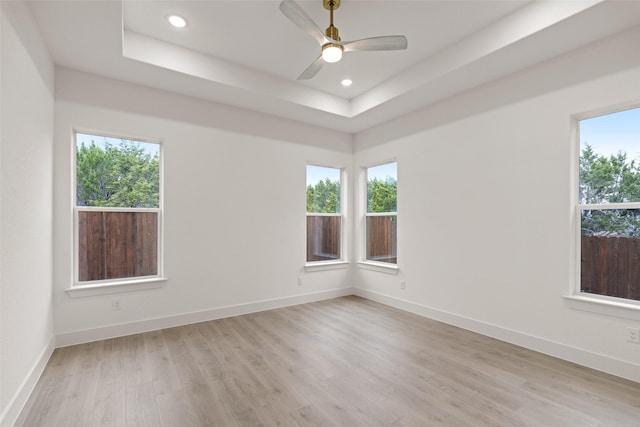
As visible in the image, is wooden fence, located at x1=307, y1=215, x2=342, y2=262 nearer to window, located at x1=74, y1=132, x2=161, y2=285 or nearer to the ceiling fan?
window, located at x1=74, y1=132, x2=161, y2=285

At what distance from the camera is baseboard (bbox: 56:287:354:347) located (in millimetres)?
3176

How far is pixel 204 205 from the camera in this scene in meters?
3.95

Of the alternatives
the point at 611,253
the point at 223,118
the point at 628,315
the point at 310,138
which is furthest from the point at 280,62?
the point at 628,315

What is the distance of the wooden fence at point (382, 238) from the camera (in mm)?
4762

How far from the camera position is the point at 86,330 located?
10.5 feet

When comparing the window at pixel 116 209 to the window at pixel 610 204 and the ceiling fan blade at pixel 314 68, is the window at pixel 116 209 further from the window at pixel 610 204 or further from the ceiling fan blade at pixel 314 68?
the window at pixel 610 204

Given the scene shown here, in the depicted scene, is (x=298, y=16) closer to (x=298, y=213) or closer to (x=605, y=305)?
(x=298, y=213)

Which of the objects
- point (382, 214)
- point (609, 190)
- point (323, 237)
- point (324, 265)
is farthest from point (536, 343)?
point (323, 237)

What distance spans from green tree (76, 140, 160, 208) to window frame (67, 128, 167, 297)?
0.05 meters

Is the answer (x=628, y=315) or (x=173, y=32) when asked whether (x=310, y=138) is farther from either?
(x=628, y=315)

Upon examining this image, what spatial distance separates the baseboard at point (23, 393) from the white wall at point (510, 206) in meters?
3.93

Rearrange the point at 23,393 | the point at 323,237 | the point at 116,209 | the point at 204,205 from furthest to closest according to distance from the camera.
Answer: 1. the point at 323,237
2. the point at 204,205
3. the point at 116,209
4. the point at 23,393

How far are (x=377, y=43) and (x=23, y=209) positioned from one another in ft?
9.45

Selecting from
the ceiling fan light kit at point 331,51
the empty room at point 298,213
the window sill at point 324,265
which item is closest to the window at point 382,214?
the empty room at point 298,213
